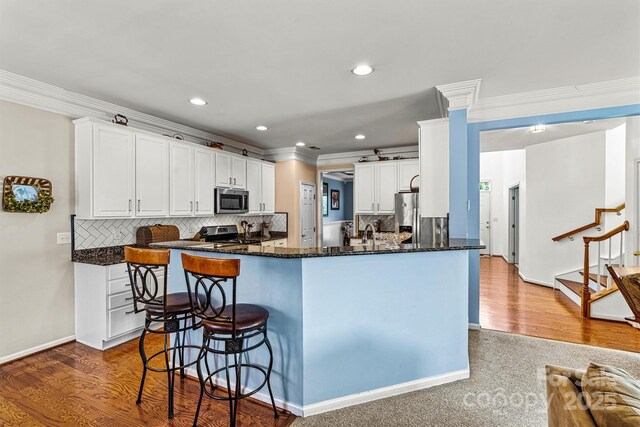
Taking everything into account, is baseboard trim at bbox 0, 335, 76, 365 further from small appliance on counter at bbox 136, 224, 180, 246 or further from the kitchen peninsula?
the kitchen peninsula

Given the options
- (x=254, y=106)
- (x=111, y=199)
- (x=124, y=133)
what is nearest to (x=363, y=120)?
(x=254, y=106)

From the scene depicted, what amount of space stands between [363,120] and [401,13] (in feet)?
7.50

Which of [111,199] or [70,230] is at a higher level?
[111,199]

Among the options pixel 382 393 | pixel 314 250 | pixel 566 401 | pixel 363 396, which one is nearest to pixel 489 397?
pixel 382 393

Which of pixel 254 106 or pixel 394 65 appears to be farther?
pixel 254 106

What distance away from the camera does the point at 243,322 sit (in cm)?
190

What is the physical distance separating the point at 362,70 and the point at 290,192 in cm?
354

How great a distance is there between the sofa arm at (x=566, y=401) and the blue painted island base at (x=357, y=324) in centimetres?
111

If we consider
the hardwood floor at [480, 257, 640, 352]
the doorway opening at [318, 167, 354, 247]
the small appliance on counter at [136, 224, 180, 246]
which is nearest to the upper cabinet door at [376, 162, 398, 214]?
the hardwood floor at [480, 257, 640, 352]

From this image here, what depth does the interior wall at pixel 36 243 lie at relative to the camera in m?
2.87

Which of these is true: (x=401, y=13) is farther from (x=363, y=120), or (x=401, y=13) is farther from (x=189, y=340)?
(x=189, y=340)

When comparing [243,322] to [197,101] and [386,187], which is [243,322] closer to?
[197,101]

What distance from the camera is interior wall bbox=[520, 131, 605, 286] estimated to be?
16.7 feet

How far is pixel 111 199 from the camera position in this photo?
3.37 m
